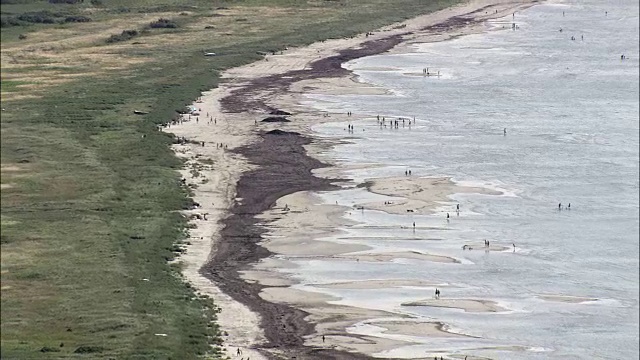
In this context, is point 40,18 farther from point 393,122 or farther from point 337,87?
point 337,87

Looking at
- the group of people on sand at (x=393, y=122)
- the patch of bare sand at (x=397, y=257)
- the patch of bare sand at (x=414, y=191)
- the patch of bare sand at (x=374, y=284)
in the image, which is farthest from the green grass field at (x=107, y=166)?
the group of people on sand at (x=393, y=122)

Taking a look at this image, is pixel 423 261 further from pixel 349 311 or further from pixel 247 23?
pixel 247 23

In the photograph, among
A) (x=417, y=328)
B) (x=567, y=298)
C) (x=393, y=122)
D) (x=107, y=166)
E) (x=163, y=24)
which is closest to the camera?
(x=417, y=328)

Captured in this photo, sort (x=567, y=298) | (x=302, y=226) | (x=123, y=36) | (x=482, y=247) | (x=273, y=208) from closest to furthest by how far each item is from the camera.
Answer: (x=567, y=298)
(x=482, y=247)
(x=302, y=226)
(x=273, y=208)
(x=123, y=36)

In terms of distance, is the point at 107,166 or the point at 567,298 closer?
the point at 567,298

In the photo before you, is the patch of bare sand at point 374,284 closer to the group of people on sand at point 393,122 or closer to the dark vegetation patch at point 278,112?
the group of people on sand at point 393,122

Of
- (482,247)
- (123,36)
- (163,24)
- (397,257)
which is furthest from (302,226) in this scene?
(163,24)

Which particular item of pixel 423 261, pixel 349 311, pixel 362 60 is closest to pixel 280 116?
pixel 362 60
